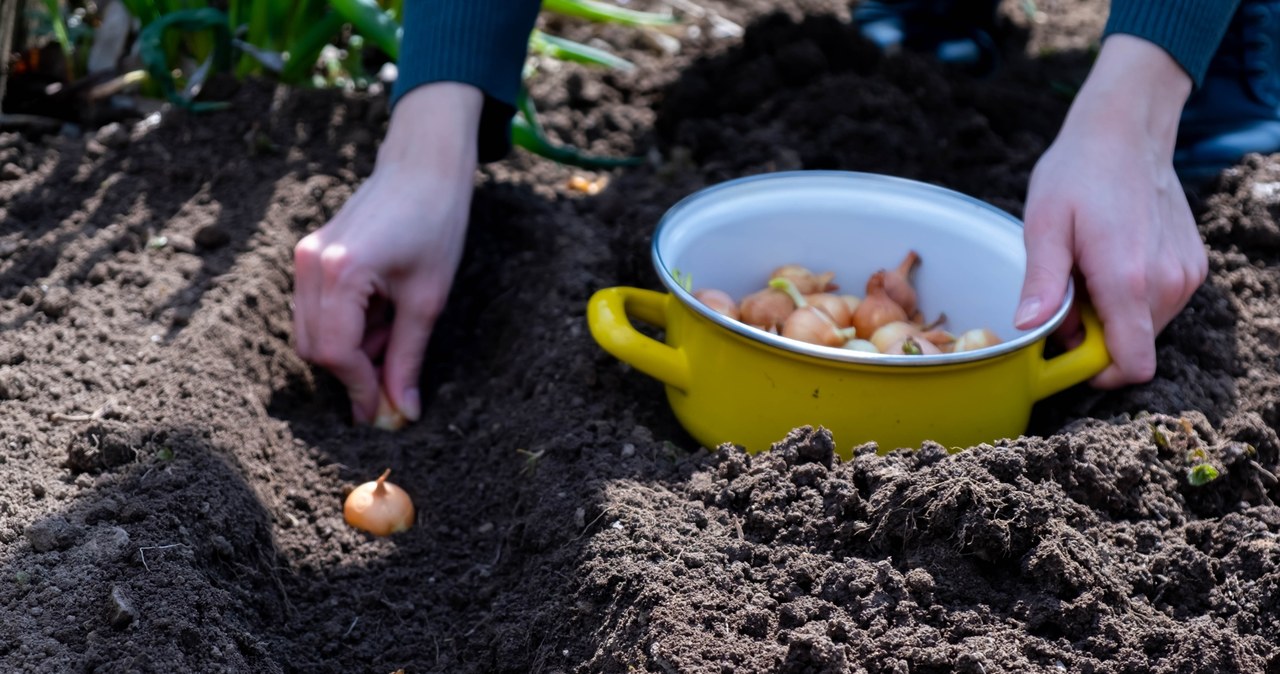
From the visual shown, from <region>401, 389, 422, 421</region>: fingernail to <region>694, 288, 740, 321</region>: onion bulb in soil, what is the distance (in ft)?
1.42

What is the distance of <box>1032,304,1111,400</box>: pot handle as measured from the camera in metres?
1.47

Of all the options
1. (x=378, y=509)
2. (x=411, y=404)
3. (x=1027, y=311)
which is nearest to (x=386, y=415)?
(x=411, y=404)

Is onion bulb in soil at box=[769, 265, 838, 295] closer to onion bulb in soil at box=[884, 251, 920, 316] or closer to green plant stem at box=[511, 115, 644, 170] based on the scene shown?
onion bulb in soil at box=[884, 251, 920, 316]

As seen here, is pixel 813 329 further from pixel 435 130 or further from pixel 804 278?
pixel 435 130

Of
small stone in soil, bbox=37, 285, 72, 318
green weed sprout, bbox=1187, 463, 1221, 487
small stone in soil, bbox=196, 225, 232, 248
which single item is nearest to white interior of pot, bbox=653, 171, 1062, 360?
green weed sprout, bbox=1187, 463, 1221, 487

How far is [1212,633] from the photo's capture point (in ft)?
3.73

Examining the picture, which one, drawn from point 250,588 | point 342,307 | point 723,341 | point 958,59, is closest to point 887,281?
point 723,341

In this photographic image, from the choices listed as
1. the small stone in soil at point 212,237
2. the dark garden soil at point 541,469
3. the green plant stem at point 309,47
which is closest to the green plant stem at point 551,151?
the dark garden soil at point 541,469

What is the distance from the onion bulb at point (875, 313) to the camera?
5.34 feet

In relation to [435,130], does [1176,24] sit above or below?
above

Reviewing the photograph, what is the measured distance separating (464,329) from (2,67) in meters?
0.95

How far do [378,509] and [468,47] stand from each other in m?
0.68

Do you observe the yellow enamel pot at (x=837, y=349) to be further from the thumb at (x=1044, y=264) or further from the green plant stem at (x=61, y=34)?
the green plant stem at (x=61, y=34)

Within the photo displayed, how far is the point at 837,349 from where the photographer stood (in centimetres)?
137
